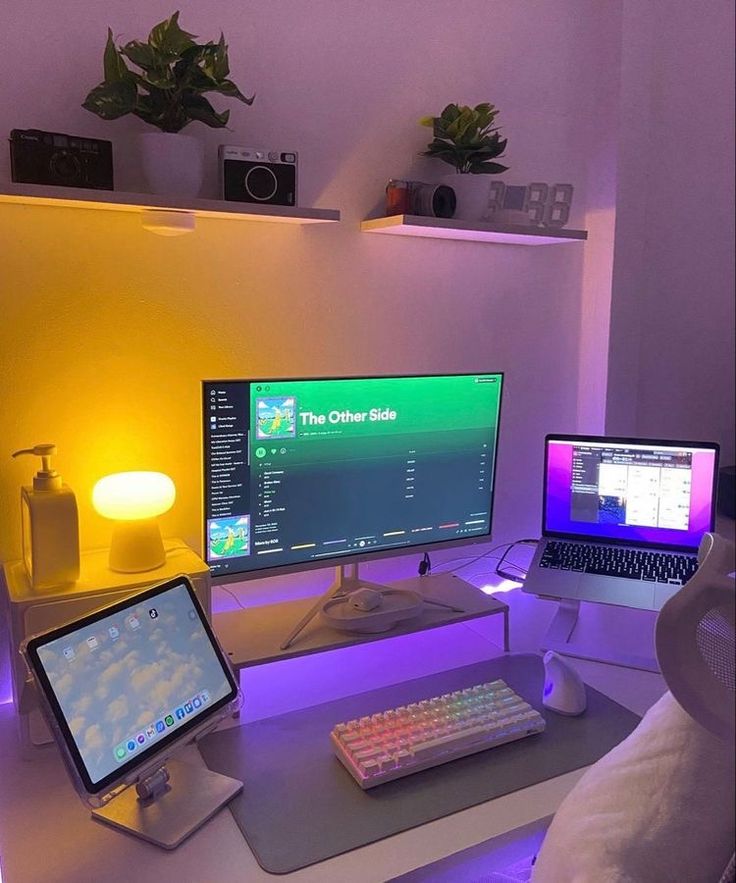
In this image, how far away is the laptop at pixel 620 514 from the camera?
5.52ft

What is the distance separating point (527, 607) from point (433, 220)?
899mm

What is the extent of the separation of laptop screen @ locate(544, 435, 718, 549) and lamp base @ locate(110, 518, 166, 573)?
907 mm

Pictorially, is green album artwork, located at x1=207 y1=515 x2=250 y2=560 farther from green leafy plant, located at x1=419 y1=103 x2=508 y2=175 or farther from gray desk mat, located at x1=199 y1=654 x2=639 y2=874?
green leafy plant, located at x1=419 y1=103 x2=508 y2=175

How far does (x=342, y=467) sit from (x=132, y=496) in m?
0.40

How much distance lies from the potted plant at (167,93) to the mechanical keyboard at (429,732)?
97cm

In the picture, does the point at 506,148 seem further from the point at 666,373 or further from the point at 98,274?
the point at 98,274

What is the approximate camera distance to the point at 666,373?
232 cm

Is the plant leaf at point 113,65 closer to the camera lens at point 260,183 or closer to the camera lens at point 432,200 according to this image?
the camera lens at point 260,183

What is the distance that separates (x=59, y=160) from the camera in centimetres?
128

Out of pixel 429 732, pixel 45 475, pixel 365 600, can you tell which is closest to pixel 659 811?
pixel 429 732

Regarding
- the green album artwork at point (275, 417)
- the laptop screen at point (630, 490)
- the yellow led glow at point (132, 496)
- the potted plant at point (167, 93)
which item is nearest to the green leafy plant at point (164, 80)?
the potted plant at point (167, 93)

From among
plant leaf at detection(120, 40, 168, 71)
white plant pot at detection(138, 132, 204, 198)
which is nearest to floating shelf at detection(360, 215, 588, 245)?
white plant pot at detection(138, 132, 204, 198)

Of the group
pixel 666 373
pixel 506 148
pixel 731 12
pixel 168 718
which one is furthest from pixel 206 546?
pixel 731 12

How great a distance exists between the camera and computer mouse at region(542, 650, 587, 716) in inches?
53.2
